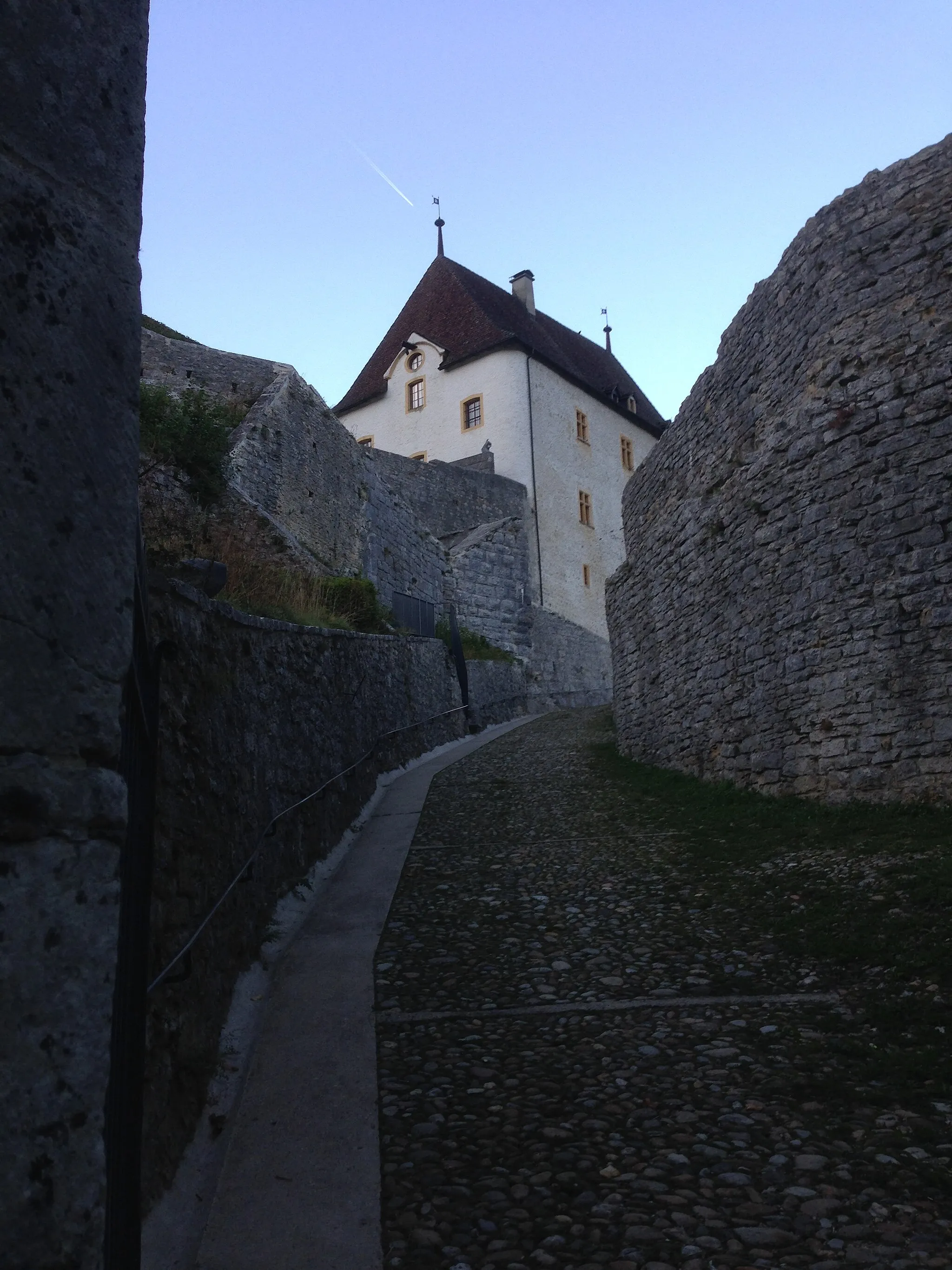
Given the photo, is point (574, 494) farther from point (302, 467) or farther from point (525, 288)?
point (302, 467)

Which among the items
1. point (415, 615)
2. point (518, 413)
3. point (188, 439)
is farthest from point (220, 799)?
point (518, 413)

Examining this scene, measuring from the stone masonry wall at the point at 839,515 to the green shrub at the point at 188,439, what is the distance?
5329mm

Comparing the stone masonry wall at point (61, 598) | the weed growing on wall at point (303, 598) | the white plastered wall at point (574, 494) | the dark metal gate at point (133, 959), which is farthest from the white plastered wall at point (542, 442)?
the stone masonry wall at point (61, 598)

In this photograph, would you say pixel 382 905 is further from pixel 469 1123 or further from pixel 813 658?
pixel 813 658

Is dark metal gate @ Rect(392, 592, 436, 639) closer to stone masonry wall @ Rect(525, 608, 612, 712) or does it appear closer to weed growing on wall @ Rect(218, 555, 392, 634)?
weed growing on wall @ Rect(218, 555, 392, 634)

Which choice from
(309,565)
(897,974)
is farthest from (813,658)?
(309,565)

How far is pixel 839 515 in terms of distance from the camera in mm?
7668

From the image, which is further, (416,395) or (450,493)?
(416,395)

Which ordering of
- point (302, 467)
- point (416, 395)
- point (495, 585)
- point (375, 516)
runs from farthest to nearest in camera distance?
point (416, 395) < point (495, 585) < point (375, 516) < point (302, 467)

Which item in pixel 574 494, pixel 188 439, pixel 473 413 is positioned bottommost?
pixel 188 439

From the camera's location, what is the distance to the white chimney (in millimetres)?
37500

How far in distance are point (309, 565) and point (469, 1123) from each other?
11544 millimetres

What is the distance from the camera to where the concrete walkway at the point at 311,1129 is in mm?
2793

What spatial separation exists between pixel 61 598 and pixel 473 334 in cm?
3296
